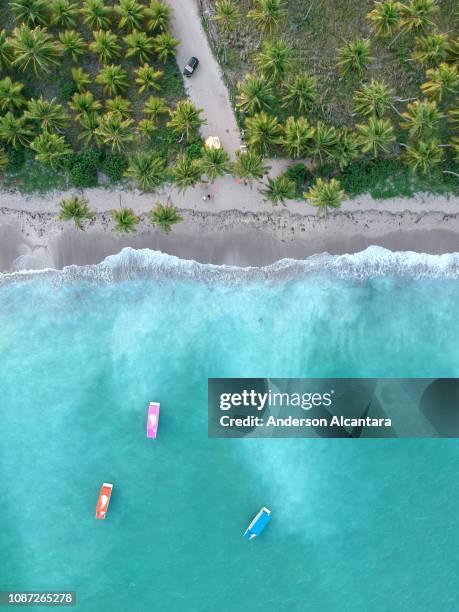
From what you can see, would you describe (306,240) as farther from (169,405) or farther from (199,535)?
(199,535)

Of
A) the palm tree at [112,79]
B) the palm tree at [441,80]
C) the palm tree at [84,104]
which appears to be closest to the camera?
the palm tree at [441,80]

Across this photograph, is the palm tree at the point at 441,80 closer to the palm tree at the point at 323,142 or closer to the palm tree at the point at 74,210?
the palm tree at the point at 323,142

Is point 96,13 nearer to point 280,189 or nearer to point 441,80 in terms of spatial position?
point 280,189

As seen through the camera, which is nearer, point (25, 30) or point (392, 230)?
point (25, 30)

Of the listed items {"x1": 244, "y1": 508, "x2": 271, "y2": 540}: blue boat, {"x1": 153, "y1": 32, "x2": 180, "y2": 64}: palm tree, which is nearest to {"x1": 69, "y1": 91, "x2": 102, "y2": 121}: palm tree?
{"x1": 153, "y1": 32, "x2": 180, "y2": 64}: palm tree

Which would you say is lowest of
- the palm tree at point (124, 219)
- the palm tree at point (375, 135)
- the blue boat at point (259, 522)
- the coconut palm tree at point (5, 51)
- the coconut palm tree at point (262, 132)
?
the blue boat at point (259, 522)

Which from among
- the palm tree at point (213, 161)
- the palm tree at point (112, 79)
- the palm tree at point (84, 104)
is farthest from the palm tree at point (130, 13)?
the palm tree at point (213, 161)

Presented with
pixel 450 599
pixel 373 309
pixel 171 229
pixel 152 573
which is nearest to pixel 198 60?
pixel 171 229

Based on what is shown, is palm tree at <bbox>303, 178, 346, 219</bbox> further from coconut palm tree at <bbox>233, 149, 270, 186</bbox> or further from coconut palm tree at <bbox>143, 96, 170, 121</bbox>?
coconut palm tree at <bbox>143, 96, 170, 121</bbox>
